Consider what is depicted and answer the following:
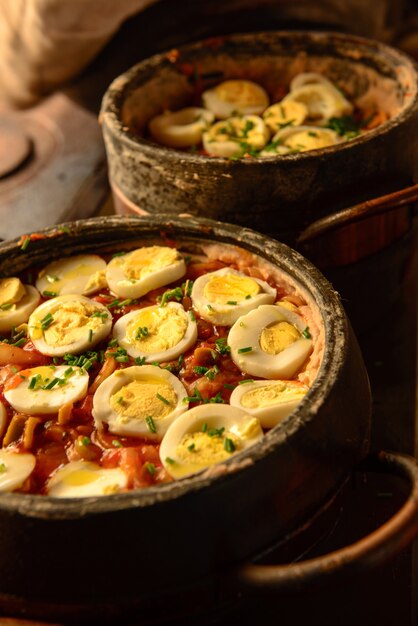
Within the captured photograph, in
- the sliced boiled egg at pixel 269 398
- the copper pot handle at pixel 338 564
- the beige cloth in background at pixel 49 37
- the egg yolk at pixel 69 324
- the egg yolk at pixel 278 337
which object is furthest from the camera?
the beige cloth in background at pixel 49 37

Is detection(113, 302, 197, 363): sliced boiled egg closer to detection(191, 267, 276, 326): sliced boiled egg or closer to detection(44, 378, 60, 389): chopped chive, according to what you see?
detection(191, 267, 276, 326): sliced boiled egg

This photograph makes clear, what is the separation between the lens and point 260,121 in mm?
3412

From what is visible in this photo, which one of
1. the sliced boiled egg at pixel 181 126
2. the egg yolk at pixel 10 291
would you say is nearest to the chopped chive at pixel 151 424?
the egg yolk at pixel 10 291

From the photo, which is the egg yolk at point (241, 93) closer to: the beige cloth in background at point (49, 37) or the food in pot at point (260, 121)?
the food in pot at point (260, 121)

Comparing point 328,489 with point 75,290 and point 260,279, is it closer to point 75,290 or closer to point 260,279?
point 260,279

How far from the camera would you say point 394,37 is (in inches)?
202

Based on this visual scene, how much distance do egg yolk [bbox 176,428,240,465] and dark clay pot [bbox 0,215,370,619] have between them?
0.52ft

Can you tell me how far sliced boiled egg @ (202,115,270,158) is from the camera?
3.23m

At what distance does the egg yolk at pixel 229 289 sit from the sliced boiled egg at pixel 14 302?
58 centimetres

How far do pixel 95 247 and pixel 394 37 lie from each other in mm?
3412

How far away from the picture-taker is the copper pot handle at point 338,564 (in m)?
1.60

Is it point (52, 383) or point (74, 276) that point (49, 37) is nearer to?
point (74, 276)

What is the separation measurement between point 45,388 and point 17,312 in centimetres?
40

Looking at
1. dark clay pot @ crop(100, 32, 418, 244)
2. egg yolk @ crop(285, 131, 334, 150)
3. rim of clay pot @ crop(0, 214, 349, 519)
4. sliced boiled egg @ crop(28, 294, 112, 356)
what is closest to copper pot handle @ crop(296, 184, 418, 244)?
dark clay pot @ crop(100, 32, 418, 244)
